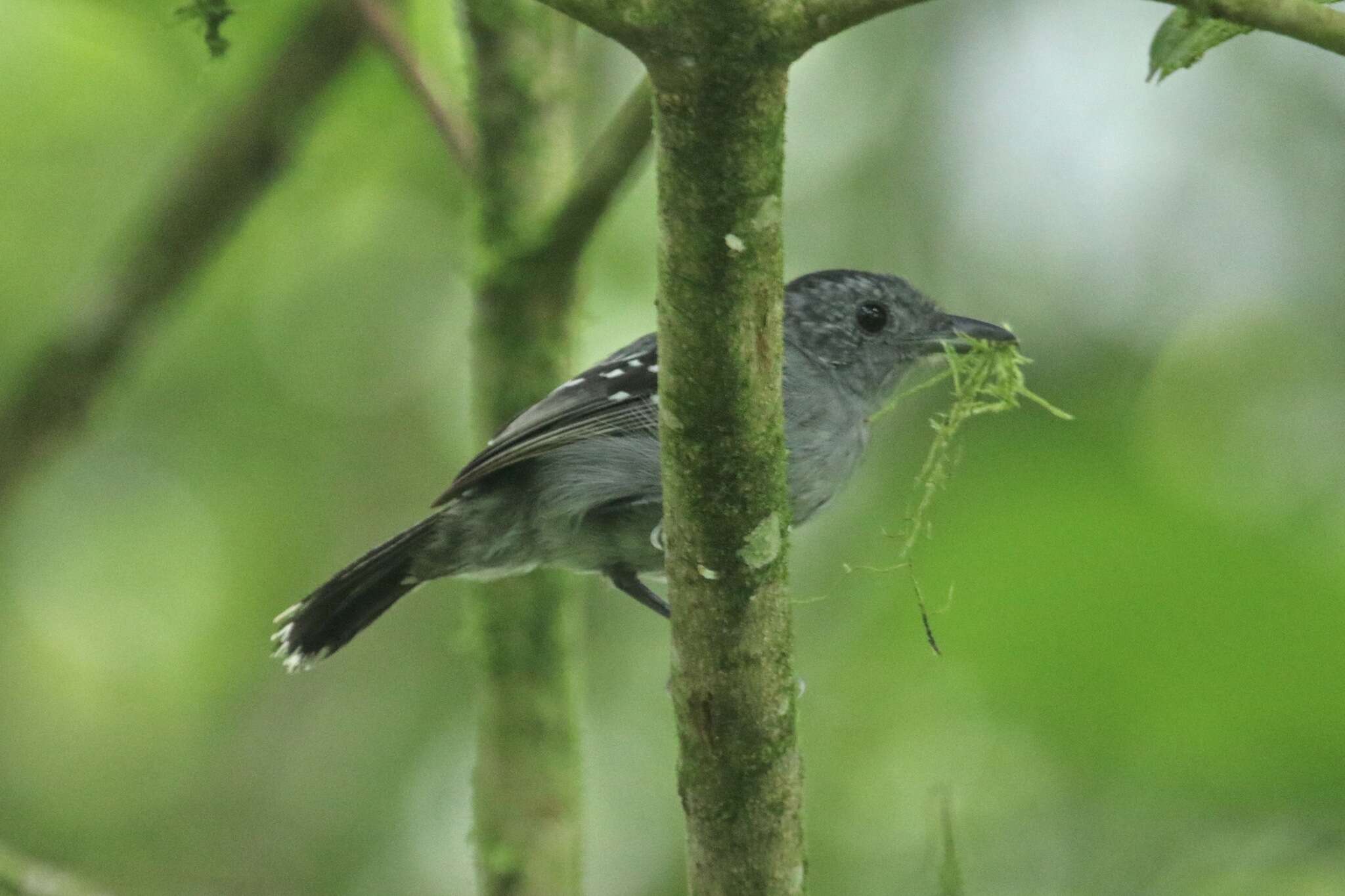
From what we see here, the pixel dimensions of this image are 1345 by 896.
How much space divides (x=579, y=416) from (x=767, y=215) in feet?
6.93

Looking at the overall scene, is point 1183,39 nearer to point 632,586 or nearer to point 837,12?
point 837,12

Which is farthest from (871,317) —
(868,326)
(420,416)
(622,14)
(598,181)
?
(420,416)

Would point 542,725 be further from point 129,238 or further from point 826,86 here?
point 826,86

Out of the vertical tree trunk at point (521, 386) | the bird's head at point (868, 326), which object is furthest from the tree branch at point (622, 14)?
the bird's head at point (868, 326)

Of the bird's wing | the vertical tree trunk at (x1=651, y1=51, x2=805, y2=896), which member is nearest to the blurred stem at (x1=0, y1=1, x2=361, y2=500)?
the bird's wing

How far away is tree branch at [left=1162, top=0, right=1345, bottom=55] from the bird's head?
280 cm

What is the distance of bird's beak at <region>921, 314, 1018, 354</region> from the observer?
482 cm

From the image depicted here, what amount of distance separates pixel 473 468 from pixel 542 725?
817 mm

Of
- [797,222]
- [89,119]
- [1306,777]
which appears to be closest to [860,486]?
[797,222]

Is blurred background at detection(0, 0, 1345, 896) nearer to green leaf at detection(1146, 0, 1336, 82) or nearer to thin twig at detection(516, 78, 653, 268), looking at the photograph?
thin twig at detection(516, 78, 653, 268)

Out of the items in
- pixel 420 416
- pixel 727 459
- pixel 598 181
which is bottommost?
pixel 420 416

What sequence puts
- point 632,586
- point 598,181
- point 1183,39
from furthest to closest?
1. point 632,586
2. point 598,181
3. point 1183,39

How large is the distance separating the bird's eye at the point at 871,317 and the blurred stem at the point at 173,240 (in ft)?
6.25

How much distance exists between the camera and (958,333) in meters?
5.00
